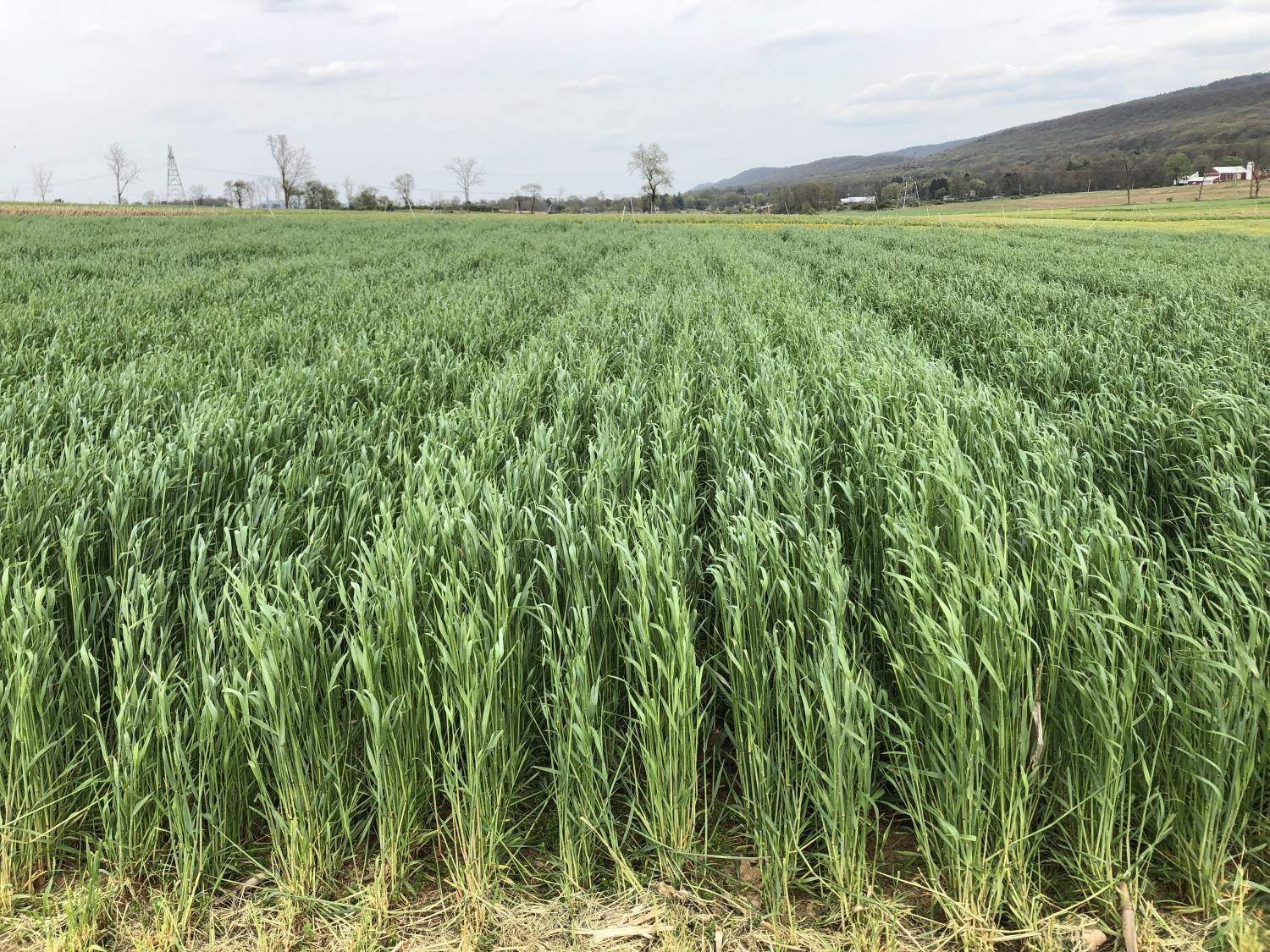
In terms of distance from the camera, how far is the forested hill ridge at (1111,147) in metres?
83.7

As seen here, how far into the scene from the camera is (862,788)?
5.71ft

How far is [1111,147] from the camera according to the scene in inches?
5025

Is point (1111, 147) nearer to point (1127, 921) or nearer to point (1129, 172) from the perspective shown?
point (1129, 172)

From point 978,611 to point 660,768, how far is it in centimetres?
105

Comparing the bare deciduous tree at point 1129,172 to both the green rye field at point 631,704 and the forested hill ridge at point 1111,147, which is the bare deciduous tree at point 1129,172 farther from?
the green rye field at point 631,704

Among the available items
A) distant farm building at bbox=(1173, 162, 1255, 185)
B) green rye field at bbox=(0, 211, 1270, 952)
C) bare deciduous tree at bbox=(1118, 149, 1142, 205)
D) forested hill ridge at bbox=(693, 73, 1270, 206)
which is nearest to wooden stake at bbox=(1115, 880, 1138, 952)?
green rye field at bbox=(0, 211, 1270, 952)

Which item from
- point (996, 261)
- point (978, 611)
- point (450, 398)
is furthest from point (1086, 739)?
point (996, 261)

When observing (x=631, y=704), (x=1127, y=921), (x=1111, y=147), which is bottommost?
(x=1127, y=921)

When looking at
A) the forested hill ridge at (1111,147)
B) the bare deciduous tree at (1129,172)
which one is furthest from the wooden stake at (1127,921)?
the forested hill ridge at (1111,147)

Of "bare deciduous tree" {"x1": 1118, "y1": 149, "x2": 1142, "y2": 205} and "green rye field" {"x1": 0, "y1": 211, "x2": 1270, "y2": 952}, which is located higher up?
"bare deciduous tree" {"x1": 1118, "y1": 149, "x2": 1142, "y2": 205}

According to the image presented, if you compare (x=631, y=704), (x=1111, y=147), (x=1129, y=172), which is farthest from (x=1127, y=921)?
(x=1111, y=147)

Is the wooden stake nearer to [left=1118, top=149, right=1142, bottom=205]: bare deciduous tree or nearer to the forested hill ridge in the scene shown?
[left=1118, top=149, right=1142, bottom=205]: bare deciduous tree

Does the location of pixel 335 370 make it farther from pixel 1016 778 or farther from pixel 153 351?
pixel 1016 778

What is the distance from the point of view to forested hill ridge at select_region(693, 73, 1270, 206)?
275 ft
